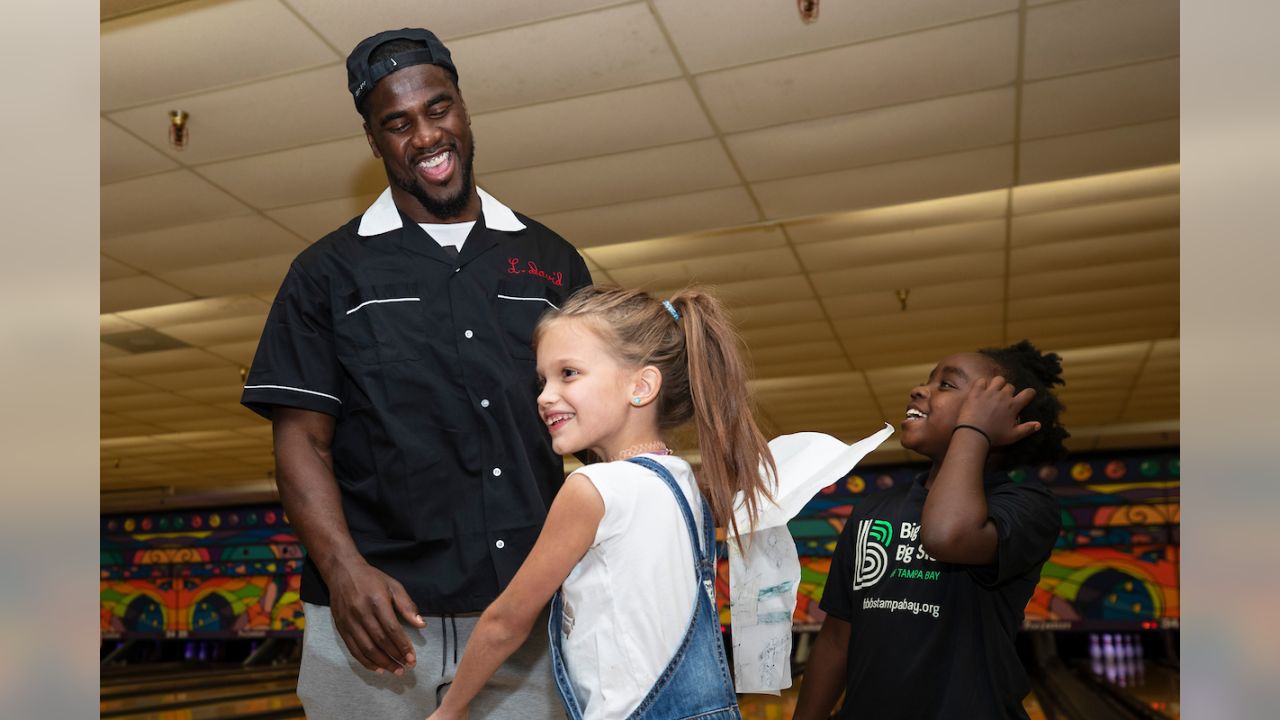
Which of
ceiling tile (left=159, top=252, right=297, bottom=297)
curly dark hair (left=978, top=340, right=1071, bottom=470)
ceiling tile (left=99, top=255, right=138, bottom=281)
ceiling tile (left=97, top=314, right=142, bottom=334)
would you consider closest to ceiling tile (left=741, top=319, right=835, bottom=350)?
ceiling tile (left=159, top=252, right=297, bottom=297)

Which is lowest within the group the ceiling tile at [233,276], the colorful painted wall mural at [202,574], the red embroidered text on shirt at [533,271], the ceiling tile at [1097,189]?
the colorful painted wall mural at [202,574]

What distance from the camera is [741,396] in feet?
5.03

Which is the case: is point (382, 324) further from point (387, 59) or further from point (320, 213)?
point (320, 213)

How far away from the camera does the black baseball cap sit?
5.56 ft

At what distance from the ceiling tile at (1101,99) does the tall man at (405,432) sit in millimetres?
3243

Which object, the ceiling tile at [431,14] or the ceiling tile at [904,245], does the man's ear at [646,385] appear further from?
the ceiling tile at [904,245]

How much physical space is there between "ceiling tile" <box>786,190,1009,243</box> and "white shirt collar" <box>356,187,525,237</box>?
13.4 ft

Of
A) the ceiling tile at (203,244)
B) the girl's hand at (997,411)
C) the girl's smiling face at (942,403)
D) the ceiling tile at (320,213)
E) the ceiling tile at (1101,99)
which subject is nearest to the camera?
the girl's hand at (997,411)

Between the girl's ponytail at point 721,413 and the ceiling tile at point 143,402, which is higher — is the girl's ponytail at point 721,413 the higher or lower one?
the lower one

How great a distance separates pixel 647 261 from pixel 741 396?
4876mm

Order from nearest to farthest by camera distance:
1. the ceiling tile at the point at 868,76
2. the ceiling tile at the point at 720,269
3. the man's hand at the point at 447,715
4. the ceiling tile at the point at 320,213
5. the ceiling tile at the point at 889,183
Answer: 1. the man's hand at the point at 447,715
2. the ceiling tile at the point at 868,76
3. the ceiling tile at the point at 889,183
4. the ceiling tile at the point at 320,213
5. the ceiling tile at the point at 720,269

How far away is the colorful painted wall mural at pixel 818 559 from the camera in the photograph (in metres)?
8.77

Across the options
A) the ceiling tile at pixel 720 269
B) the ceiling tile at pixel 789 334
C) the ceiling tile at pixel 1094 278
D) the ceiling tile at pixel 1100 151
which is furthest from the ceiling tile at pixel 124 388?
the ceiling tile at pixel 1100 151
